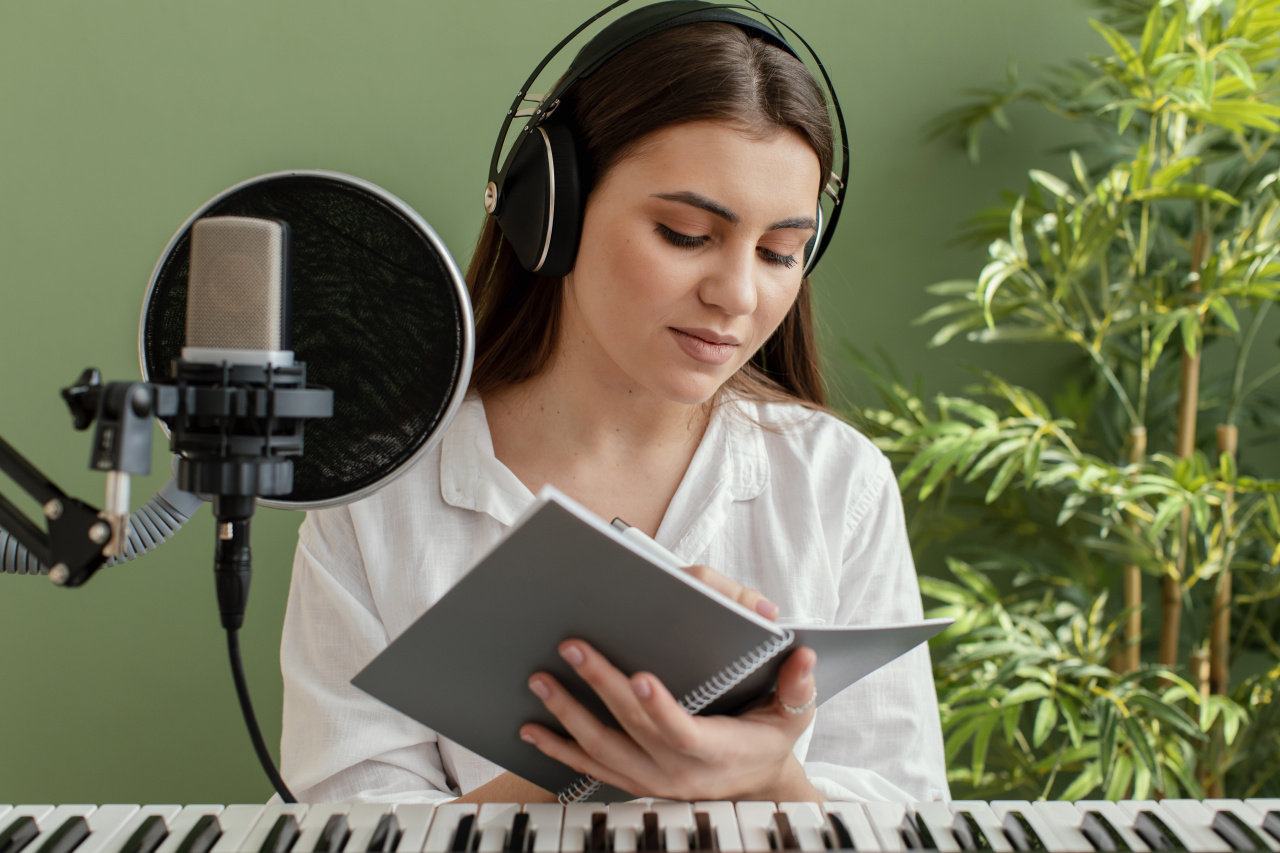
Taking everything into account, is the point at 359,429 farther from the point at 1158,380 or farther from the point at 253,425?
the point at 1158,380

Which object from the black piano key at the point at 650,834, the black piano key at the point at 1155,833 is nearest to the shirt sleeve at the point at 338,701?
the black piano key at the point at 650,834

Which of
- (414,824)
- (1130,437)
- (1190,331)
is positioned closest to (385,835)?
(414,824)

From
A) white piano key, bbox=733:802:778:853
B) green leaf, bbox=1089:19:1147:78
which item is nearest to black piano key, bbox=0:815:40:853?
white piano key, bbox=733:802:778:853

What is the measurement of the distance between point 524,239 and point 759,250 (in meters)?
0.24

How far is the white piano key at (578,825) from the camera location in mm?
590

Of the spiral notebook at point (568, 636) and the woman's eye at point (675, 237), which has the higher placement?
the woman's eye at point (675, 237)

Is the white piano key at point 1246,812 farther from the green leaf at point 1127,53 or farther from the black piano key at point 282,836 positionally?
the green leaf at point 1127,53

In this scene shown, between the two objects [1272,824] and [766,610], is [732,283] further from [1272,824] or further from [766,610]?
[1272,824]

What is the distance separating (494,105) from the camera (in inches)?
71.6

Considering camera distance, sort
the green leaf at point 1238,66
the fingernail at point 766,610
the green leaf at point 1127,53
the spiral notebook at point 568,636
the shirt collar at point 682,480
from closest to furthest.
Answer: the spiral notebook at point 568,636, the fingernail at point 766,610, the shirt collar at point 682,480, the green leaf at point 1238,66, the green leaf at point 1127,53

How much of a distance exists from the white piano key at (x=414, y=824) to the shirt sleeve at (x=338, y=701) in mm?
266

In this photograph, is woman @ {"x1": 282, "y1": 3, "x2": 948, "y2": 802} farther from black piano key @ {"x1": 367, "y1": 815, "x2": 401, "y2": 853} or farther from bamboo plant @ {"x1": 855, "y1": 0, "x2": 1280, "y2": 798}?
bamboo plant @ {"x1": 855, "y1": 0, "x2": 1280, "y2": 798}

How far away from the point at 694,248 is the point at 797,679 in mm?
447

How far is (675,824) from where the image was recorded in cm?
62
